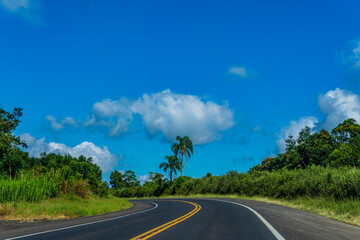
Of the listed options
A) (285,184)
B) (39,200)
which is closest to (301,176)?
(285,184)

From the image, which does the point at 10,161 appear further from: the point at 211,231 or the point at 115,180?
the point at 115,180

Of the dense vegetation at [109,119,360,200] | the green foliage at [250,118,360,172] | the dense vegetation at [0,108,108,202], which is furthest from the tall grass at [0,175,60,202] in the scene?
the green foliage at [250,118,360,172]

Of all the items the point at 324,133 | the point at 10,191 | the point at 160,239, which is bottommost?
the point at 160,239

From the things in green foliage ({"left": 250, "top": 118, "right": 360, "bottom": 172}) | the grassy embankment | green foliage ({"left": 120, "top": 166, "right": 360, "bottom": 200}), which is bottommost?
the grassy embankment

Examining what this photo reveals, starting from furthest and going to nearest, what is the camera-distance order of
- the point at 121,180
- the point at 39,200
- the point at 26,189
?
the point at 121,180, the point at 39,200, the point at 26,189

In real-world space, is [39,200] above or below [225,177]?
below

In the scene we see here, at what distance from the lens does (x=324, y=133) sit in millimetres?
60500

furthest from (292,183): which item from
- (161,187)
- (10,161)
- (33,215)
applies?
(161,187)

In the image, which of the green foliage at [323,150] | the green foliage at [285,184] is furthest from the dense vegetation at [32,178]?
the green foliage at [323,150]

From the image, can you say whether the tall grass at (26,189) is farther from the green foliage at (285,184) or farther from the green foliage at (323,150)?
the green foliage at (323,150)

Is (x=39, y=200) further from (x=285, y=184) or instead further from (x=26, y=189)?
(x=285, y=184)

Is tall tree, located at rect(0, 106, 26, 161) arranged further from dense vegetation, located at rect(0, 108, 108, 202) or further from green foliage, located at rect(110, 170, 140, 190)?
green foliage, located at rect(110, 170, 140, 190)

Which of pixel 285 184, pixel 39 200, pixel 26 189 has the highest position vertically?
pixel 285 184

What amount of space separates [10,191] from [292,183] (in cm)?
2199
